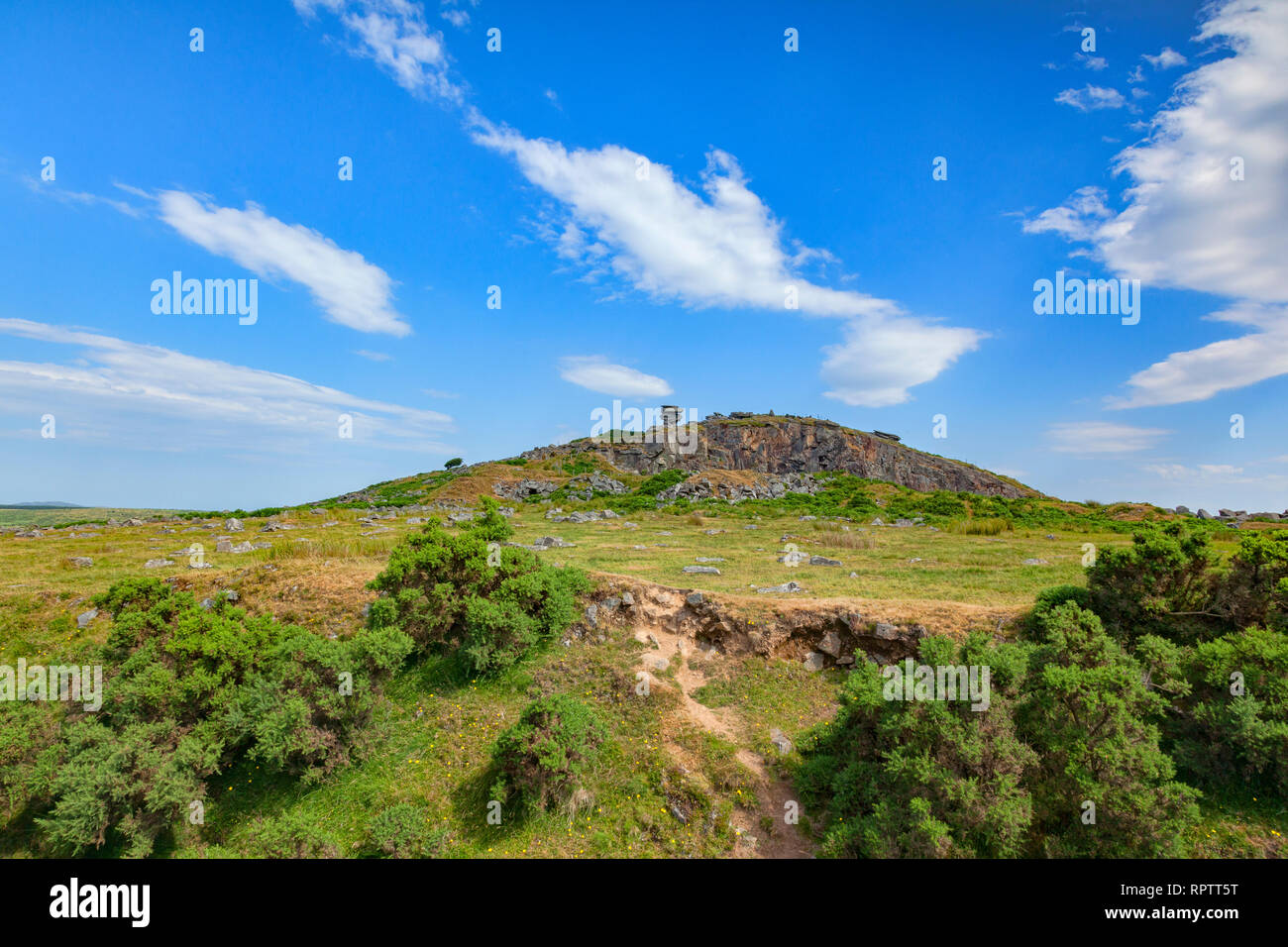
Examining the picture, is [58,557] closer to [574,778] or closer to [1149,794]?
[574,778]

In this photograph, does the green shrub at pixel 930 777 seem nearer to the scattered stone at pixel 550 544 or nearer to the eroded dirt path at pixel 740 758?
the eroded dirt path at pixel 740 758

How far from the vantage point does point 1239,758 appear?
9.07m

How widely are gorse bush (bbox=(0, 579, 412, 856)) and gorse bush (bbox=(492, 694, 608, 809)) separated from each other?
12.5ft

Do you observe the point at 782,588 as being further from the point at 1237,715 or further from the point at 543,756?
the point at 1237,715

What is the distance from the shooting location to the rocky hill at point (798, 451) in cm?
10238

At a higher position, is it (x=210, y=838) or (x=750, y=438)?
(x=750, y=438)

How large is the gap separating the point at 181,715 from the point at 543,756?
803 cm

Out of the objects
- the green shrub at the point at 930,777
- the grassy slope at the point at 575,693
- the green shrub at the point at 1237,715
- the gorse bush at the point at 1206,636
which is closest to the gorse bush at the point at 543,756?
the grassy slope at the point at 575,693

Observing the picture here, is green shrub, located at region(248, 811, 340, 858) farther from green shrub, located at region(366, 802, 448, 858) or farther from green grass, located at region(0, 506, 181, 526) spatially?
green grass, located at region(0, 506, 181, 526)

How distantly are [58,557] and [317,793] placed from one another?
72.8ft

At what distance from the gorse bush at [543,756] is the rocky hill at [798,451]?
88364mm

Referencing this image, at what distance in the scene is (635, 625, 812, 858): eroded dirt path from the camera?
31.2ft

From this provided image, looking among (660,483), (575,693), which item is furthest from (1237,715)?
(660,483)
